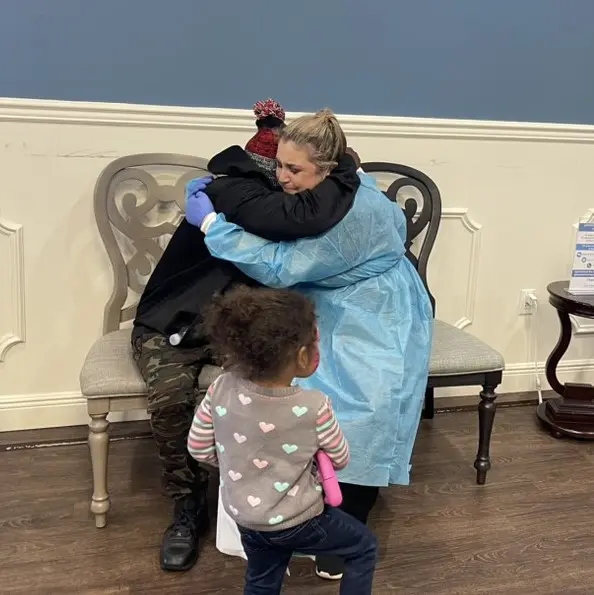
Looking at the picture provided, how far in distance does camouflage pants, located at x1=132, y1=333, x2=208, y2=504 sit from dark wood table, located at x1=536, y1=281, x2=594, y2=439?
1412mm

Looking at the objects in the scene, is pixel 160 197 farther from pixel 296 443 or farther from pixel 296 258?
pixel 296 443

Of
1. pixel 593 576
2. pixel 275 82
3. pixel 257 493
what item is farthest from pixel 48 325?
pixel 593 576

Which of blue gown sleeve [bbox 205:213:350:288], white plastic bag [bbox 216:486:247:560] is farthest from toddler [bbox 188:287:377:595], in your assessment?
blue gown sleeve [bbox 205:213:350:288]

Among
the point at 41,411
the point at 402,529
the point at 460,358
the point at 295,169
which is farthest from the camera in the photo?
the point at 41,411

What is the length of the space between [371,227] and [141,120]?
94 cm

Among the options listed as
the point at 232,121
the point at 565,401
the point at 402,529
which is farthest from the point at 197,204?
the point at 565,401

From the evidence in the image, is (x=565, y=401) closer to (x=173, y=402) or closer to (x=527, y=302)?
(x=527, y=302)

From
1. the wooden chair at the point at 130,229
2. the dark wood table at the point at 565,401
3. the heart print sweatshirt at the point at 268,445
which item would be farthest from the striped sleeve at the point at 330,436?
the dark wood table at the point at 565,401

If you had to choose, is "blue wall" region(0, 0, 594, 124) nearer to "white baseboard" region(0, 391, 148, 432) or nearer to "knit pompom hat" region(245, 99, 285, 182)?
"knit pompom hat" region(245, 99, 285, 182)

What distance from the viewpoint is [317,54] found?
2.50 meters

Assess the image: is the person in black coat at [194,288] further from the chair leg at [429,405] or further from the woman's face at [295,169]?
the chair leg at [429,405]

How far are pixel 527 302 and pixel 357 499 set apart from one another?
1.44 metres

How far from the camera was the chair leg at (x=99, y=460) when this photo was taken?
194cm

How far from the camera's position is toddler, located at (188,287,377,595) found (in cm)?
128
